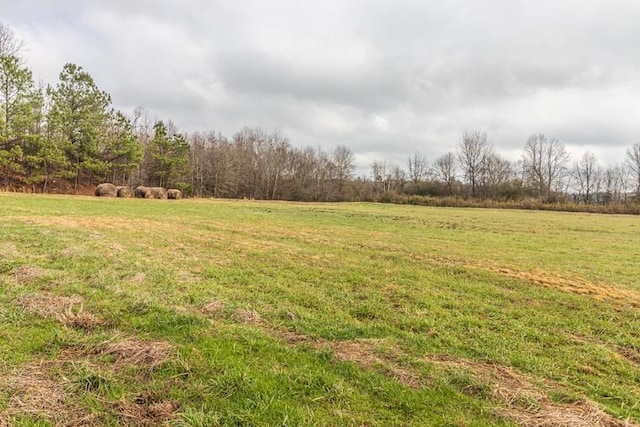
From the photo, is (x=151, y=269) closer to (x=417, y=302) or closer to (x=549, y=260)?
(x=417, y=302)

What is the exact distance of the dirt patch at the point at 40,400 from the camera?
2695mm

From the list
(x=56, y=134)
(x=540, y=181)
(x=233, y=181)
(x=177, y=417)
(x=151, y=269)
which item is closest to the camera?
(x=177, y=417)

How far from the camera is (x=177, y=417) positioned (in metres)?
2.77

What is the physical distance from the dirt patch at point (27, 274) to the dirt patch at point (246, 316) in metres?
3.60

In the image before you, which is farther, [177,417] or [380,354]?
[380,354]

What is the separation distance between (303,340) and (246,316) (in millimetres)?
1024

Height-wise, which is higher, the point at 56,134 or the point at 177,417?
the point at 56,134

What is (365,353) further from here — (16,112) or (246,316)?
(16,112)

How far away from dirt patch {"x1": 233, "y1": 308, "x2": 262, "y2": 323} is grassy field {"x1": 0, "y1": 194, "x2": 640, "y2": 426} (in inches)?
1.2

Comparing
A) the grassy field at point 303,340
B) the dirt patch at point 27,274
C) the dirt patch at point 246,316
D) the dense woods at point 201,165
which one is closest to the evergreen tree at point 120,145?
the dense woods at point 201,165

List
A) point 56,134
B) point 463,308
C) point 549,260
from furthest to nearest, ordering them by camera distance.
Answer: point 56,134 < point 549,260 < point 463,308

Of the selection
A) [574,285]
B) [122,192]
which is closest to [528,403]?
[574,285]

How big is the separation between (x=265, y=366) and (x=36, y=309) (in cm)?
326

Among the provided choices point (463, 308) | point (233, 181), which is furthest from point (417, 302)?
point (233, 181)
